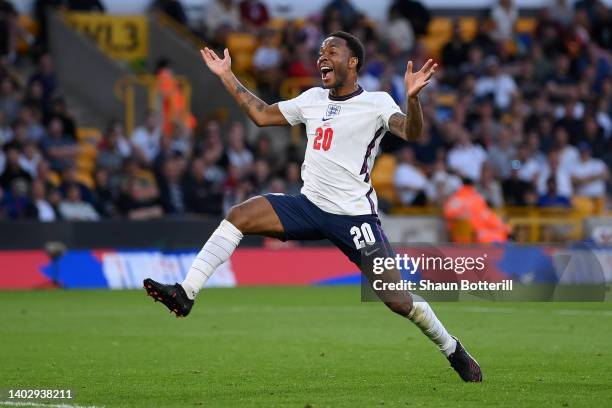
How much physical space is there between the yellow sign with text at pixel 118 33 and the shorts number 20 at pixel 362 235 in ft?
55.6

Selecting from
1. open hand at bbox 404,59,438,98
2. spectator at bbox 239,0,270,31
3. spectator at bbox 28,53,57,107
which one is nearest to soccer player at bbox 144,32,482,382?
open hand at bbox 404,59,438,98

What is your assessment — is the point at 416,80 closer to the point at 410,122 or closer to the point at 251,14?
the point at 410,122

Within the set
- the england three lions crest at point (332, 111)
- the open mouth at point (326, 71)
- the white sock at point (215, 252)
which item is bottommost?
the white sock at point (215, 252)

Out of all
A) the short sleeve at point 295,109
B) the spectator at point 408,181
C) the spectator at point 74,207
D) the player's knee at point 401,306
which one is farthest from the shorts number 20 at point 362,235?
the spectator at point 408,181

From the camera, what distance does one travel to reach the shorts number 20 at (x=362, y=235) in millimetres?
9594

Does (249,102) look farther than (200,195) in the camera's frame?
No

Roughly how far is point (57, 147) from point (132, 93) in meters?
2.82

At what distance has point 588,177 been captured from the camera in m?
24.8

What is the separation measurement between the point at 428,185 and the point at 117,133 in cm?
547

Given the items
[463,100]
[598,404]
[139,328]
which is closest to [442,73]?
[463,100]

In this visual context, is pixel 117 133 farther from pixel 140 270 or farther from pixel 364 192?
pixel 364 192

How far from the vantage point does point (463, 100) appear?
2605cm

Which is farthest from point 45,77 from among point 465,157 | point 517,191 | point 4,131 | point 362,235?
point 362,235

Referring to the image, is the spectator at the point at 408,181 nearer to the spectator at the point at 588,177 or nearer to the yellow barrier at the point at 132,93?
the spectator at the point at 588,177
